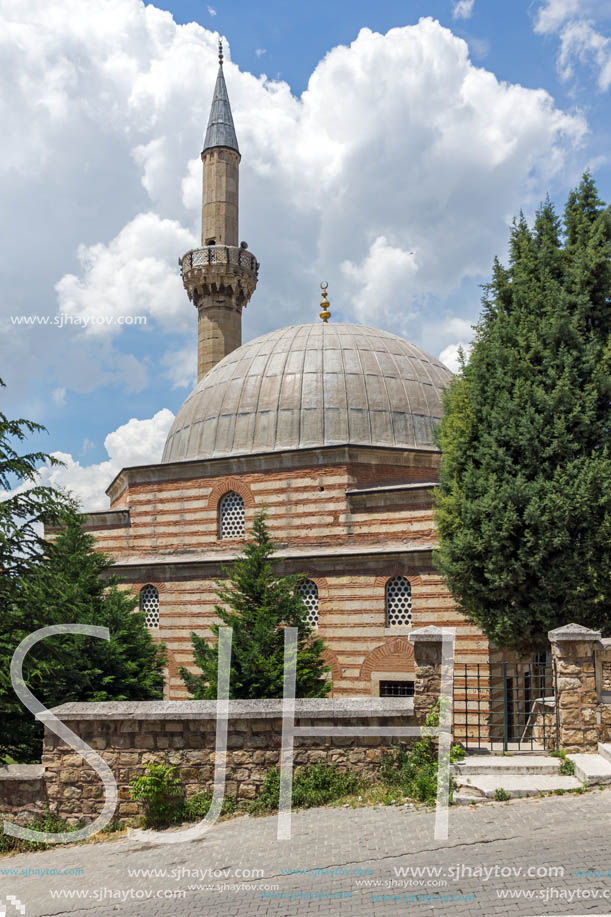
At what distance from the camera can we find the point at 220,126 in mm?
28828

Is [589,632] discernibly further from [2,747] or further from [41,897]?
[2,747]

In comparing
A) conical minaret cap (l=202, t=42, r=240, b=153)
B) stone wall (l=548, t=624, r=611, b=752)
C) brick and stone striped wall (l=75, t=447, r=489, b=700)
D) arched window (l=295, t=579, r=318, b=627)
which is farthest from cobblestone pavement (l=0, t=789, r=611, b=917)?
conical minaret cap (l=202, t=42, r=240, b=153)

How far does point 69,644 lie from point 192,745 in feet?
19.3

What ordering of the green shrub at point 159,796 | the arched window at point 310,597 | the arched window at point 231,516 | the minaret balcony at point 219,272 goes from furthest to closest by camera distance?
1. the minaret balcony at point 219,272
2. the arched window at point 231,516
3. the arched window at point 310,597
4. the green shrub at point 159,796

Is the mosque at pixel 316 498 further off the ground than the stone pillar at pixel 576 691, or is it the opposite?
the mosque at pixel 316 498

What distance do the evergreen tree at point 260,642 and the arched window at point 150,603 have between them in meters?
3.68

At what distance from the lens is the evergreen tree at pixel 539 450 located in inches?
452

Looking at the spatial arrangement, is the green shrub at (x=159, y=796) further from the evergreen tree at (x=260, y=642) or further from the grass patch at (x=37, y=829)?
the evergreen tree at (x=260, y=642)

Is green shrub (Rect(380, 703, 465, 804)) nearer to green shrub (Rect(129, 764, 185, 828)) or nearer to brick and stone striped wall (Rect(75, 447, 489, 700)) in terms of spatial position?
green shrub (Rect(129, 764, 185, 828))

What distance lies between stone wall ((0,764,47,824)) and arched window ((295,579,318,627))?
30.1ft

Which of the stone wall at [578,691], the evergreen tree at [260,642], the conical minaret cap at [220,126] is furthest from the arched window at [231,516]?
the conical minaret cap at [220,126]

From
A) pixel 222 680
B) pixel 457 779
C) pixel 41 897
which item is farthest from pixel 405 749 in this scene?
pixel 222 680

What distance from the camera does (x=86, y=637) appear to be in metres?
14.1

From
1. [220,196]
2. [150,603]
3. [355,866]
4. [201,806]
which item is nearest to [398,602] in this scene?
[150,603]
